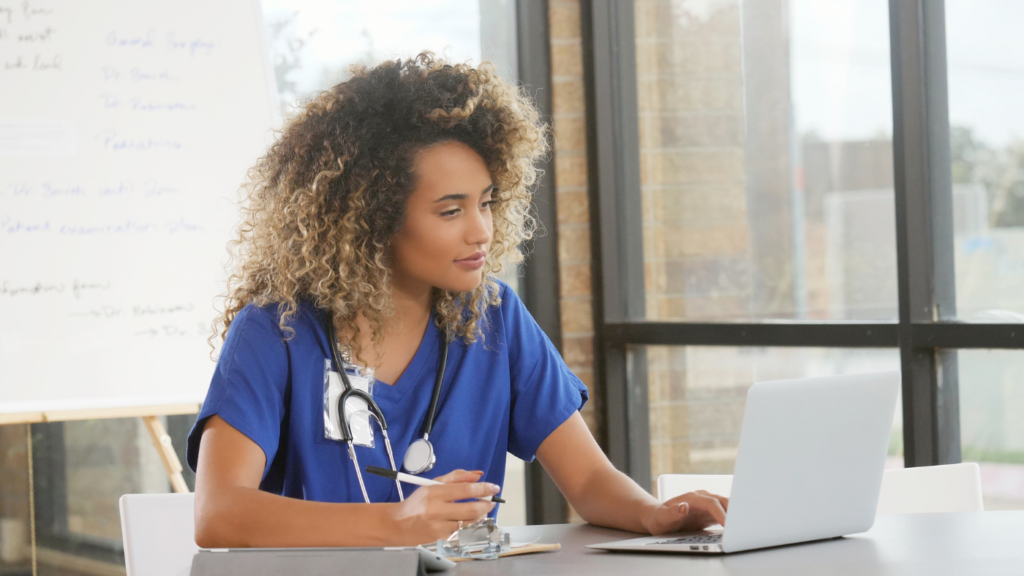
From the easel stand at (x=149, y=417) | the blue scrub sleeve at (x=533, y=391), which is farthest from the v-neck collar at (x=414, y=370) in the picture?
the easel stand at (x=149, y=417)

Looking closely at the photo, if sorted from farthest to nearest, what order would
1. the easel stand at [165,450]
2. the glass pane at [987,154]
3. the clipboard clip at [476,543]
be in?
the easel stand at [165,450] → the glass pane at [987,154] → the clipboard clip at [476,543]

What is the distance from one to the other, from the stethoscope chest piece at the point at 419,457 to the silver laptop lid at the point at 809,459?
0.49 meters

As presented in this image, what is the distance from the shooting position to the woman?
54.2 inches

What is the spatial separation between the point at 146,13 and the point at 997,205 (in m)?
1.99

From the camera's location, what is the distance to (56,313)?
2227 millimetres

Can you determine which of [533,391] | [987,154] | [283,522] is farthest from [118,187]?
[987,154]

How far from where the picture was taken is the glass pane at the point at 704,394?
101 inches

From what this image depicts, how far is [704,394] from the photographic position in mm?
2746

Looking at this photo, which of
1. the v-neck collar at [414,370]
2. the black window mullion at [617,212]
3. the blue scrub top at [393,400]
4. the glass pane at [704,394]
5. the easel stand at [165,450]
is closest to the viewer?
the blue scrub top at [393,400]

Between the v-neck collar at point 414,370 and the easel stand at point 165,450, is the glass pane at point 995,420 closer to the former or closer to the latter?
the v-neck collar at point 414,370

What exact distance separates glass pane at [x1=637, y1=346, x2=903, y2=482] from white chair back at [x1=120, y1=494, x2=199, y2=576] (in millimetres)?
1574

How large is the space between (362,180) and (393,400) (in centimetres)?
34

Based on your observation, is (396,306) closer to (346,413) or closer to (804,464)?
(346,413)

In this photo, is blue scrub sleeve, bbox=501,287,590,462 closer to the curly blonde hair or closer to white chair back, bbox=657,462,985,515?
the curly blonde hair
